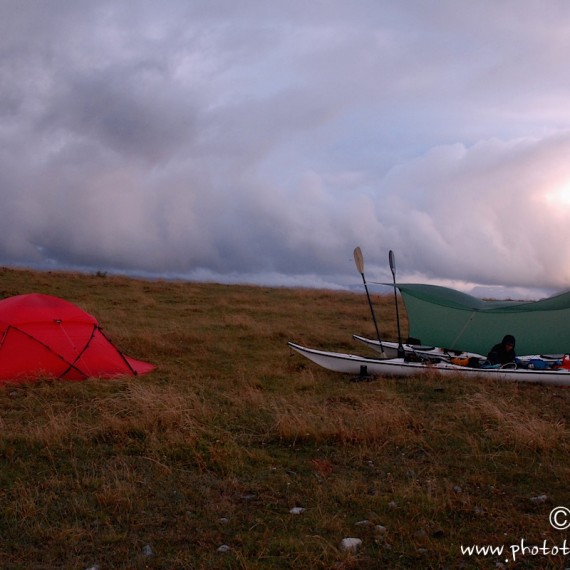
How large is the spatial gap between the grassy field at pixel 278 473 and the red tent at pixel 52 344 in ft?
2.14

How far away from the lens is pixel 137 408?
8070 millimetres

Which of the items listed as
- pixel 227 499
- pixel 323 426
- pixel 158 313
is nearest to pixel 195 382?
pixel 323 426

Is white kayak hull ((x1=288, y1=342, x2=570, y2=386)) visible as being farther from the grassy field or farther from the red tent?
the red tent

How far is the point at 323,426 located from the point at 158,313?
1455cm

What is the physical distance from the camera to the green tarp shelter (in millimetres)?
14328

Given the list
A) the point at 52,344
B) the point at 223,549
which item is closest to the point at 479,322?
the point at 52,344

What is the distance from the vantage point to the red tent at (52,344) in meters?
10.8

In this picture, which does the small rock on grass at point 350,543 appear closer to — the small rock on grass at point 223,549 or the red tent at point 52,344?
the small rock on grass at point 223,549

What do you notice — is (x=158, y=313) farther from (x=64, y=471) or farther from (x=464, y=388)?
(x=64, y=471)

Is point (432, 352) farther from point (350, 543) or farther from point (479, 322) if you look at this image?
point (350, 543)

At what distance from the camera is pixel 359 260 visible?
45.9 ft

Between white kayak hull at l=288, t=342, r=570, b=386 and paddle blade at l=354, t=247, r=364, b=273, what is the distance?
7.95ft

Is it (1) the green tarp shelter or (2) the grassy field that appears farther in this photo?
(1) the green tarp shelter

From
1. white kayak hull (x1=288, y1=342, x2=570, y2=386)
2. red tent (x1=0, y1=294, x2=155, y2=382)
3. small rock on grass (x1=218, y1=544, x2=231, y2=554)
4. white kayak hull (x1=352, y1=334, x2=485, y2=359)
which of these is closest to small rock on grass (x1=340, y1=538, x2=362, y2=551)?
small rock on grass (x1=218, y1=544, x2=231, y2=554)
